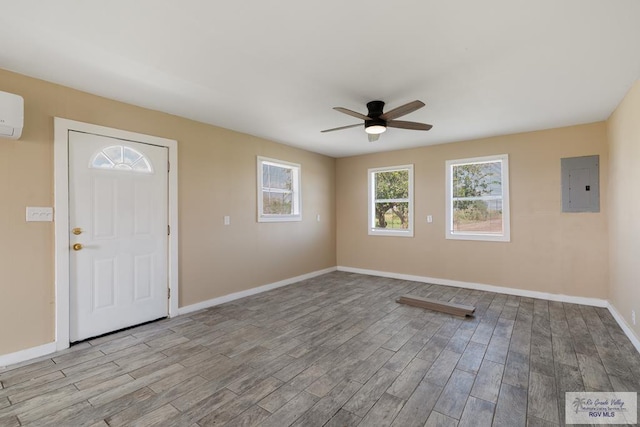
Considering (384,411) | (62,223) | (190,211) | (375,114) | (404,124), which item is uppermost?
(375,114)

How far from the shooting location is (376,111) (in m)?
3.30

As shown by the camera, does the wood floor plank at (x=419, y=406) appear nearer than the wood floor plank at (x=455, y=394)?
Yes

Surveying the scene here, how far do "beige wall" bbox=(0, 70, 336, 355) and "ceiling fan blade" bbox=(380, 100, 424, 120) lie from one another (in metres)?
2.47

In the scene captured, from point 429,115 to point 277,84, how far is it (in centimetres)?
202

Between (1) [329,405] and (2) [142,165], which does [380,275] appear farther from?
(2) [142,165]

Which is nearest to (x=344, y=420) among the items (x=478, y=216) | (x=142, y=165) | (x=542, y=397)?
(x=542, y=397)

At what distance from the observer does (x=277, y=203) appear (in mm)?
5434

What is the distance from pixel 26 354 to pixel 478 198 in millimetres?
6052

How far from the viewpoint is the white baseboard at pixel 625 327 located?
2.84m

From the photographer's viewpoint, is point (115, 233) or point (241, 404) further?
point (115, 233)

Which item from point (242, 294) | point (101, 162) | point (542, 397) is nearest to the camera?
point (542, 397)

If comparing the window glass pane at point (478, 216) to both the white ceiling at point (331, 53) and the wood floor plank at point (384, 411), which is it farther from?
the wood floor plank at point (384, 411)

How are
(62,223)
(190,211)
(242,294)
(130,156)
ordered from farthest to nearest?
(242,294)
(190,211)
(130,156)
(62,223)

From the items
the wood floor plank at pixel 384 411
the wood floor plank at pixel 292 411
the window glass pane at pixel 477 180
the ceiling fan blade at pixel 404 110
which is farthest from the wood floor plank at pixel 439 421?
the window glass pane at pixel 477 180
